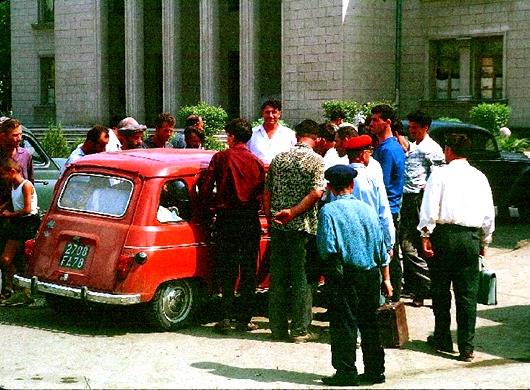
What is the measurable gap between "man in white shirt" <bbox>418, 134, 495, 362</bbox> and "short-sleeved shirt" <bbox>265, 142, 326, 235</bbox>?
113 cm

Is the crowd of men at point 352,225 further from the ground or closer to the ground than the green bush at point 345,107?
closer to the ground

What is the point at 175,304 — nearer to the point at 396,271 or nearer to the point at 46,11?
the point at 396,271

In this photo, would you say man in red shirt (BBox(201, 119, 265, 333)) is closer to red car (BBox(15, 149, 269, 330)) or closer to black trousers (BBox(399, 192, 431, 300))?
red car (BBox(15, 149, 269, 330))

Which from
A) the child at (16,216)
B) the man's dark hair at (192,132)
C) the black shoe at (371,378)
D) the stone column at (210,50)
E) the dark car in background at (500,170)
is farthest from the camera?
the stone column at (210,50)

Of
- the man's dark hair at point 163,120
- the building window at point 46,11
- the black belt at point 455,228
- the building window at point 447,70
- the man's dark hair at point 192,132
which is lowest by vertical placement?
the black belt at point 455,228

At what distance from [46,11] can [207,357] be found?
36.3 meters

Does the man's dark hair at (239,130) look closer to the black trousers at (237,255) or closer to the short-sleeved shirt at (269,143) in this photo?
the black trousers at (237,255)

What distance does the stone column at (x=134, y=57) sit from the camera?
1462 inches

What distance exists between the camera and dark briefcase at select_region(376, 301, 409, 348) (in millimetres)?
8414

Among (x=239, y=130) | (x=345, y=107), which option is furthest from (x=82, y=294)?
(x=345, y=107)

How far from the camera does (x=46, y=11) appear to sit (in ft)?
139

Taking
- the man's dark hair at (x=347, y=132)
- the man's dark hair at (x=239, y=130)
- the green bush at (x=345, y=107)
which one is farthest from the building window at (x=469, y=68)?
the man's dark hair at (x=239, y=130)

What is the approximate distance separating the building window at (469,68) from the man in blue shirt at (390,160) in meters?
20.6

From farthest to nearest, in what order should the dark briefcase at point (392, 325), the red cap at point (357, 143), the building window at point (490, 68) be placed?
the building window at point (490, 68) → the red cap at point (357, 143) → the dark briefcase at point (392, 325)
